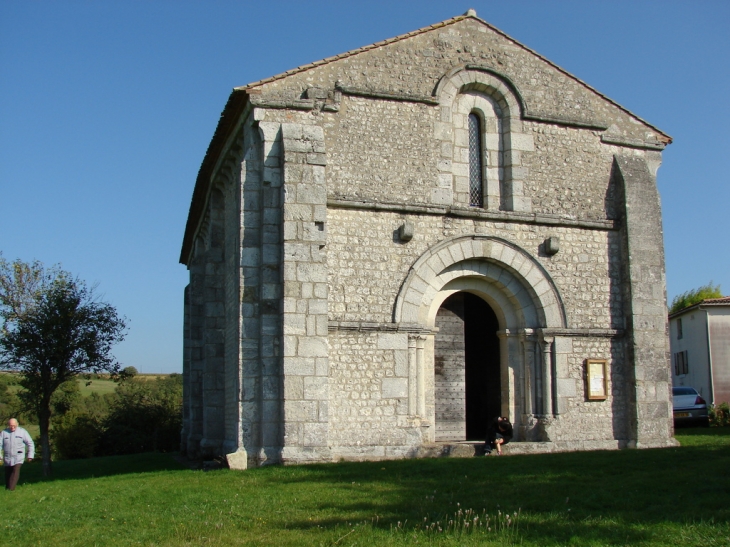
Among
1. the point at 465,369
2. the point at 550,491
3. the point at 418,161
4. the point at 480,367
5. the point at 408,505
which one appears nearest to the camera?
the point at 408,505

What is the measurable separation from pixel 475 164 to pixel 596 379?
5077mm

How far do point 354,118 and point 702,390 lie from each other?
21773 millimetres

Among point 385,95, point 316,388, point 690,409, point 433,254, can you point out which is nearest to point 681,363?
point 690,409

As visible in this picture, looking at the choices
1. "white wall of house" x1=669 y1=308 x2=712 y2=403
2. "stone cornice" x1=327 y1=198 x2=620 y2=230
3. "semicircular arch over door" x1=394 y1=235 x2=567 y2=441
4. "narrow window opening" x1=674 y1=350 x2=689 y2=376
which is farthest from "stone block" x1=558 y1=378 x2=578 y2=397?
"narrow window opening" x1=674 y1=350 x2=689 y2=376

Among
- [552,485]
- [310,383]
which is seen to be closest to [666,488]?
[552,485]

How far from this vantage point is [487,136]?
16.0m

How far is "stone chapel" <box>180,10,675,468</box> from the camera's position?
45.2 ft

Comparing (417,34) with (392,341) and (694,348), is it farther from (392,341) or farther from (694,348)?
(694,348)

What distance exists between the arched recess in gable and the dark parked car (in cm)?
1231

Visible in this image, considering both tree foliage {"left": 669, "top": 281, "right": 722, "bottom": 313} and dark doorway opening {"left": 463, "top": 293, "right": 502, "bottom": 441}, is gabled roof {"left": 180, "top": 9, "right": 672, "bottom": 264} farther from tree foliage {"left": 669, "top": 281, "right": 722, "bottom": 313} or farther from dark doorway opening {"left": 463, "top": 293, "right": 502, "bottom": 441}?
tree foliage {"left": 669, "top": 281, "right": 722, "bottom": 313}

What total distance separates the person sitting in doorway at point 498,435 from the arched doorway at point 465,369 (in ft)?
3.24

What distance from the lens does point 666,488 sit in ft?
31.4

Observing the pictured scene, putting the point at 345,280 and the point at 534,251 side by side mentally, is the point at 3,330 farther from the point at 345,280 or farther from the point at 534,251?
the point at 534,251

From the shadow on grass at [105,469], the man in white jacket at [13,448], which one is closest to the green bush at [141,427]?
the shadow on grass at [105,469]
